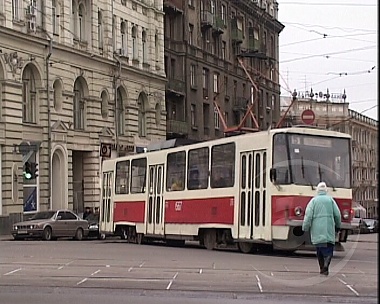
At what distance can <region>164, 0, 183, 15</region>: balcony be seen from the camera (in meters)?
59.4

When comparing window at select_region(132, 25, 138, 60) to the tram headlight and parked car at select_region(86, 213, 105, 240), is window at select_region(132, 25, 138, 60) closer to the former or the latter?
parked car at select_region(86, 213, 105, 240)

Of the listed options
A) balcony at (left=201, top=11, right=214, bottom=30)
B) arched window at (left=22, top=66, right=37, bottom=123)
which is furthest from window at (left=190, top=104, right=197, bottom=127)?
arched window at (left=22, top=66, right=37, bottom=123)

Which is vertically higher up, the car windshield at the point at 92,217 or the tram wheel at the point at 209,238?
the car windshield at the point at 92,217

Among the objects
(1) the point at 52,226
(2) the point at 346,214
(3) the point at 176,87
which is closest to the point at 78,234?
(1) the point at 52,226

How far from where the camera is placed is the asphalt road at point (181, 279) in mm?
12734

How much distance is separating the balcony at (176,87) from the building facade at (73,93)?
156 centimetres

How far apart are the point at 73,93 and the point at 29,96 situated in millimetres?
4057

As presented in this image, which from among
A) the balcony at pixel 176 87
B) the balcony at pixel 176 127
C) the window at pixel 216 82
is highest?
the window at pixel 216 82

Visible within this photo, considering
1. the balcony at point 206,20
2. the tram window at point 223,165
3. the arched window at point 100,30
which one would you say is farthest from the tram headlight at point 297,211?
the balcony at point 206,20

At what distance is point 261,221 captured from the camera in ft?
70.5

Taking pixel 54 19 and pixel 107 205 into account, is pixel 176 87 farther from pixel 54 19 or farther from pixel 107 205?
pixel 107 205

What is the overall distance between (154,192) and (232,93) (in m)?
42.2

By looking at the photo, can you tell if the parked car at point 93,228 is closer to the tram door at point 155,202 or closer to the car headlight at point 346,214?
the tram door at point 155,202

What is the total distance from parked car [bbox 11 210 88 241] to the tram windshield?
17.6 m
